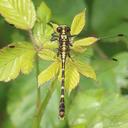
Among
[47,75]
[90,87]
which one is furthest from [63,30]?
[90,87]

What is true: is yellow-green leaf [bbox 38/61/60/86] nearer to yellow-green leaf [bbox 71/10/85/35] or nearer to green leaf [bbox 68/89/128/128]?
yellow-green leaf [bbox 71/10/85/35]

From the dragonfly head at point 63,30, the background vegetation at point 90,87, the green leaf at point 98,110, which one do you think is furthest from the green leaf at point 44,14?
the green leaf at point 98,110

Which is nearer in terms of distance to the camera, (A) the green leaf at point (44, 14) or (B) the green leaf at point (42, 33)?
(B) the green leaf at point (42, 33)

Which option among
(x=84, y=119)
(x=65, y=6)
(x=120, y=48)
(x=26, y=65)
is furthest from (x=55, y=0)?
(x=26, y=65)

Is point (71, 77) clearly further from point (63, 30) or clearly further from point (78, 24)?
point (63, 30)

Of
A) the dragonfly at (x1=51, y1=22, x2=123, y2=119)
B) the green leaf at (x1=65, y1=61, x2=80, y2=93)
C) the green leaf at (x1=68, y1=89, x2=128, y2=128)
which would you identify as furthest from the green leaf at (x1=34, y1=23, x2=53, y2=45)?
the green leaf at (x1=68, y1=89, x2=128, y2=128)

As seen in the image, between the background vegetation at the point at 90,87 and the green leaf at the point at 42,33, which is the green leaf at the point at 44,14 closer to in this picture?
the green leaf at the point at 42,33
